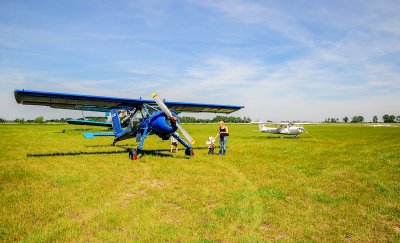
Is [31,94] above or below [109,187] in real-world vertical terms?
above

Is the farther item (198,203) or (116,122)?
(116,122)

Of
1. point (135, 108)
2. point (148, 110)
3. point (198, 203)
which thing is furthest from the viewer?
point (135, 108)

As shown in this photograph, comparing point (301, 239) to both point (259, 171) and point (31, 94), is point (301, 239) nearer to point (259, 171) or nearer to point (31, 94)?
point (259, 171)

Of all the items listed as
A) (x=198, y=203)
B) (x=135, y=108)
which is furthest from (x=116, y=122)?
(x=198, y=203)

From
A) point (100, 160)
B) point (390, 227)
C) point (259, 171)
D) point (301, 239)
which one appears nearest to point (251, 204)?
point (301, 239)

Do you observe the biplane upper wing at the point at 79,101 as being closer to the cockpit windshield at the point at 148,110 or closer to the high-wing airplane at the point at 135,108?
the high-wing airplane at the point at 135,108

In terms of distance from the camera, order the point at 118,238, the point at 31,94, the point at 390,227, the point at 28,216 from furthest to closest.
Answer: the point at 31,94 → the point at 28,216 → the point at 390,227 → the point at 118,238

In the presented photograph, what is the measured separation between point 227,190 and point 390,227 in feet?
11.1

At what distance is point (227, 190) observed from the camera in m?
6.13

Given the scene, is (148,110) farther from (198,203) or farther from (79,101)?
(198,203)

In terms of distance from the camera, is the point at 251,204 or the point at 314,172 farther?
the point at 314,172

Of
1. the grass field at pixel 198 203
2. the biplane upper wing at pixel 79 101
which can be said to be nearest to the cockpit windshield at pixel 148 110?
the biplane upper wing at pixel 79 101

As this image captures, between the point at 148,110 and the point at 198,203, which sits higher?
the point at 148,110

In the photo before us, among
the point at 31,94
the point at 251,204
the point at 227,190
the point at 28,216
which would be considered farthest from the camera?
the point at 31,94
